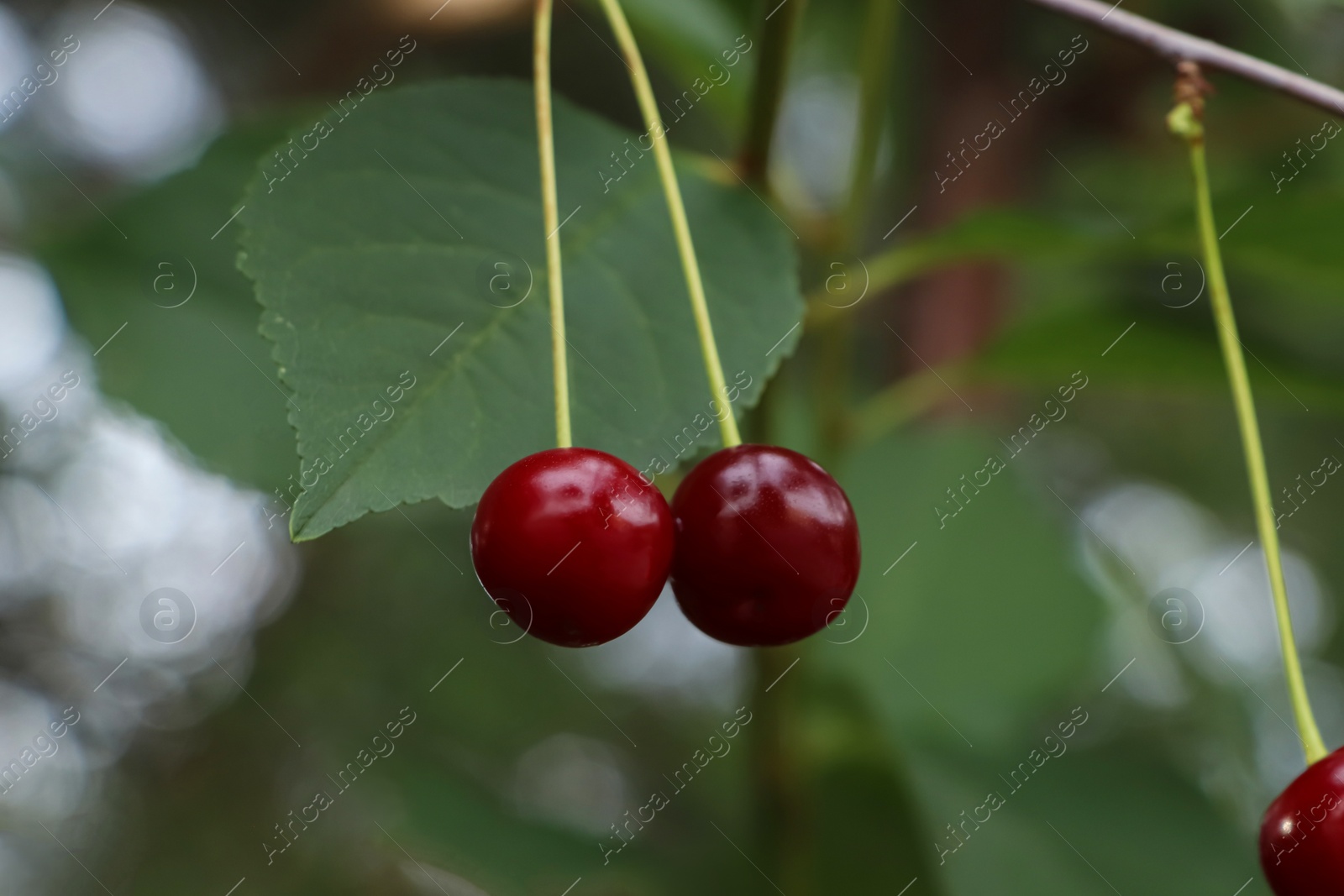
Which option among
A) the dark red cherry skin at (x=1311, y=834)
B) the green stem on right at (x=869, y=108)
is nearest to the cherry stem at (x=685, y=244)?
the dark red cherry skin at (x=1311, y=834)

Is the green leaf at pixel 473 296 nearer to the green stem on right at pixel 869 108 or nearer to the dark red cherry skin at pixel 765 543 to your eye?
the dark red cherry skin at pixel 765 543

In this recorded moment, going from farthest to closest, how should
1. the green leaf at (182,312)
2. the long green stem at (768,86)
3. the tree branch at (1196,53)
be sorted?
the green leaf at (182,312) → the long green stem at (768,86) → the tree branch at (1196,53)

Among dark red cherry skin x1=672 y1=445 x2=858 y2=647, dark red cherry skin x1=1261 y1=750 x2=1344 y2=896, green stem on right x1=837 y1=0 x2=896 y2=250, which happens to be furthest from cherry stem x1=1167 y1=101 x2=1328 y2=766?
green stem on right x1=837 y1=0 x2=896 y2=250

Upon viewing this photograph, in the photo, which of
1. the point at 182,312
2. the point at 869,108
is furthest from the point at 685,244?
the point at 182,312

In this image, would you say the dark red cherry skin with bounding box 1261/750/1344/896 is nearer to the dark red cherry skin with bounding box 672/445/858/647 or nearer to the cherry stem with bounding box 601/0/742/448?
the dark red cherry skin with bounding box 672/445/858/647

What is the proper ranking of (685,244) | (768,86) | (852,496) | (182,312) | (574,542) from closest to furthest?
(574,542)
(685,244)
(768,86)
(182,312)
(852,496)

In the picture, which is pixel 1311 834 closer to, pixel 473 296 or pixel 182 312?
pixel 473 296
